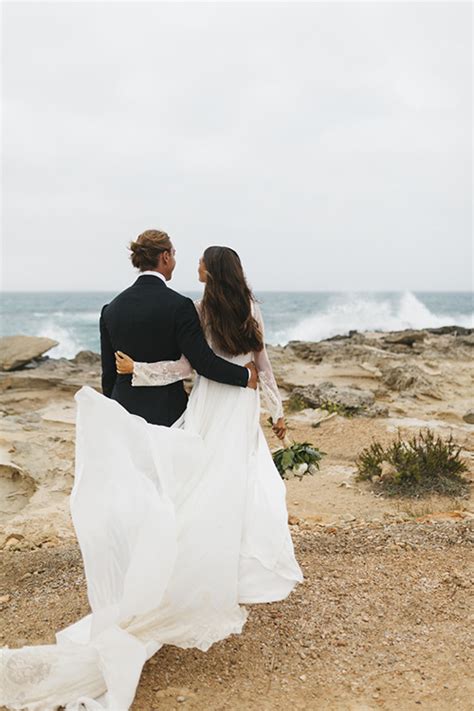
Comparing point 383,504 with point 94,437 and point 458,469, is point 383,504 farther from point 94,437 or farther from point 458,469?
point 94,437

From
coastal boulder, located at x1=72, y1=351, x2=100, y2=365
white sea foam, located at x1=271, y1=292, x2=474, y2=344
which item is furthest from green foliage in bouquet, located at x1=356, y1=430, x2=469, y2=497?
white sea foam, located at x1=271, y1=292, x2=474, y2=344

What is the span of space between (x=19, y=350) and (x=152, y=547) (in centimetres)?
1434

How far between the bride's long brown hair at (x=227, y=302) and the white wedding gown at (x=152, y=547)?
0.90 feet

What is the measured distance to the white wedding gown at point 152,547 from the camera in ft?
10.2

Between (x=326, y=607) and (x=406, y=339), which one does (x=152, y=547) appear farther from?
(x=406, y=339)

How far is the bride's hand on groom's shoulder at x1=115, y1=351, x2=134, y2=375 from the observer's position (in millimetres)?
3662

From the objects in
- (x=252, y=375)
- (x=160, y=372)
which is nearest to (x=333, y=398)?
(x=252, y=375)

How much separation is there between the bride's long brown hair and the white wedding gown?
28 cm

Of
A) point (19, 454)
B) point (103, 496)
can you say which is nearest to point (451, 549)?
point (103, 496)

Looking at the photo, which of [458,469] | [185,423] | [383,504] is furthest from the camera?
[458,469]

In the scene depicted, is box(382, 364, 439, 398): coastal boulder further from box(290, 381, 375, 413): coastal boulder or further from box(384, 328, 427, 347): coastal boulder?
box(384, 328, 427, 347): coastal boulder

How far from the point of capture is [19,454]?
9.41 metres

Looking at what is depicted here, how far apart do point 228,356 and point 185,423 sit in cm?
44

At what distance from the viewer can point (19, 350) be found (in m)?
16.6
